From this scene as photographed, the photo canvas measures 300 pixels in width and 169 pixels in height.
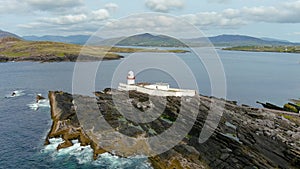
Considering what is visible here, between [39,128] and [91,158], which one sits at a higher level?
[39,128]

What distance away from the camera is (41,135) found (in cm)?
4019

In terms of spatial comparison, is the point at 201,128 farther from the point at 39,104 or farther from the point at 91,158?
the point at 39,104

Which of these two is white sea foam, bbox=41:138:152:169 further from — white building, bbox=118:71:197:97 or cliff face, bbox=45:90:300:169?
white building, bbox=118:71:197:97

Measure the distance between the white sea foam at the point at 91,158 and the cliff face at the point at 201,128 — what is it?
0.83m

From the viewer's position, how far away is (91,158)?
3209cm

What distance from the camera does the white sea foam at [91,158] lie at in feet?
99.1

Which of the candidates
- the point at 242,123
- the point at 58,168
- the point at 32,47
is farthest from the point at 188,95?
the point at 32,47

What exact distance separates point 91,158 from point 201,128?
1609 cm

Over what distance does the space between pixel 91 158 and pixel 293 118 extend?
36.0 meters

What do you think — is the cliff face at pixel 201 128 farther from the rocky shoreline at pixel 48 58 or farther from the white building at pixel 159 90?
the rocky shoreline at pixel 48 58

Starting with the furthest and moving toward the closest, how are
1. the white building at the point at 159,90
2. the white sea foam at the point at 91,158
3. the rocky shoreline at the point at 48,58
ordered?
the rocky shoreline at the point at 48,58
the white building at the point at 159,90
the white sea foam at the point at 91,158

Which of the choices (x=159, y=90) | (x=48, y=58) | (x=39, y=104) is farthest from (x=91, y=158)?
(x=48, y=58)

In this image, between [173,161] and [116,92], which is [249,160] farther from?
[116,92]

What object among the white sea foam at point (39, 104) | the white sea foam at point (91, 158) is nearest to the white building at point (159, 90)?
the white sea foam at point (39, 104)
